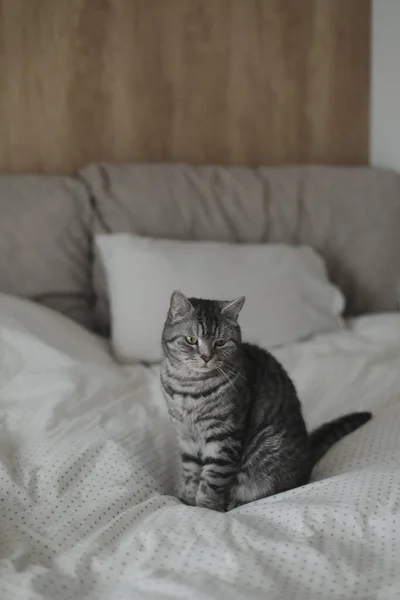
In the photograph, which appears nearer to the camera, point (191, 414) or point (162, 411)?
point (191, 414)

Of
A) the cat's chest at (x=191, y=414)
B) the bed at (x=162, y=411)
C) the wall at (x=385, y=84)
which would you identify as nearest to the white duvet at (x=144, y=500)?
the bed at (x=162, y=411)

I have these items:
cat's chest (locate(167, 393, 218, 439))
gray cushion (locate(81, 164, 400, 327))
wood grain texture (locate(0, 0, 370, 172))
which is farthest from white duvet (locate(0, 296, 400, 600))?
wood grain texture (locate(0, 0, 370, 172))

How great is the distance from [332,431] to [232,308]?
1.18 ft

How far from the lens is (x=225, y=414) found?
134 centimetres

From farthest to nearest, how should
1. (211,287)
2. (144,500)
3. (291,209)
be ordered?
1. (291,209)
2. (211,287)
3. (144,500)

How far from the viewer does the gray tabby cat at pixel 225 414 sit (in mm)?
1341

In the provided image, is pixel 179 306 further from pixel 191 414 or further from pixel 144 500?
pixel 144 500

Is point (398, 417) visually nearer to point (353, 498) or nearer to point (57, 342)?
point (353, 498)

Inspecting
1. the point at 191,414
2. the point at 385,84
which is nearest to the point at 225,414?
the point at 191,414

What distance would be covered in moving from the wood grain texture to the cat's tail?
4.15 feet

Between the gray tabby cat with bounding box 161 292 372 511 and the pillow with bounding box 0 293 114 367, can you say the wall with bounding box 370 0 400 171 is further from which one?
the gray tabby cat with bounding box 161 292 372 511

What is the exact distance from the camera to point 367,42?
8.59 ft

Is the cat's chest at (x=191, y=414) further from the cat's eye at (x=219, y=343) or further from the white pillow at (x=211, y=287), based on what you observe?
the white pillow at (x=211, y=287)

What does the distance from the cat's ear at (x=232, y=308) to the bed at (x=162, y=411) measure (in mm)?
318
